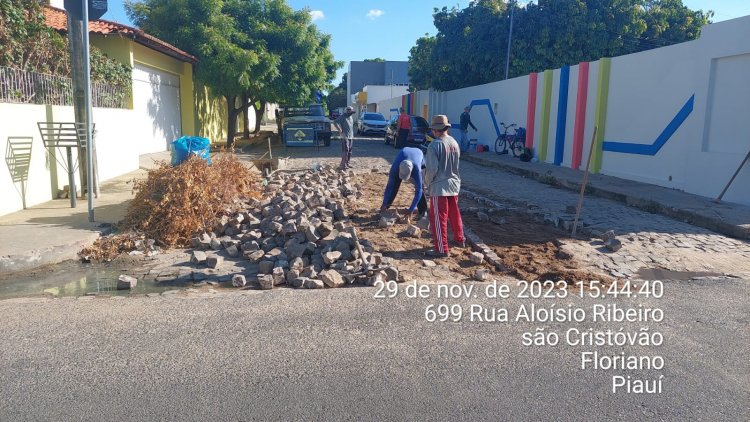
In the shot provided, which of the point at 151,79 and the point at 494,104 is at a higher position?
the point at 151,79

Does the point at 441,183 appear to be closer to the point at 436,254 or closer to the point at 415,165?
the point at 436,254

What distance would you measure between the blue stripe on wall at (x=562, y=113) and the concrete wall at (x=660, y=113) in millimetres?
30

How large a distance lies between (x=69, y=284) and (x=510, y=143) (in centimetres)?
1719

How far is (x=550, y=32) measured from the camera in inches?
1028

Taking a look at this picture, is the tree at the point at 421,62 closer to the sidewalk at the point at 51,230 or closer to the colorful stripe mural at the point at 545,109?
the colorful stripe mural at the point at 545,109

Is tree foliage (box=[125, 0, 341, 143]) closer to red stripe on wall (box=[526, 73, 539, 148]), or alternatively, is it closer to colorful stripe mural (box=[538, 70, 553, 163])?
red stripe on wall (box=[526, 73, 539, 148])

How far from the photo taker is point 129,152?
14258mm

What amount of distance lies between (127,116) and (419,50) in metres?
26.7

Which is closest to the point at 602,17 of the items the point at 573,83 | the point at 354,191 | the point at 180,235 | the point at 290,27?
the point at 573,83

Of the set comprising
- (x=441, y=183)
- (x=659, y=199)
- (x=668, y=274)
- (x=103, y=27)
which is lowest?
(x=668, y=274)

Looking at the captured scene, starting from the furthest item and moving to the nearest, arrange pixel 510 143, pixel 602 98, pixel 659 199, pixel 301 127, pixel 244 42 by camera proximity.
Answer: pixel 301 127, pixel 244 42, pixel 510 143, pixel 602 98, pixel 659 199

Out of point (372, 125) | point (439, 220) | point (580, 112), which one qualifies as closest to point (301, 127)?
point (580, 112)

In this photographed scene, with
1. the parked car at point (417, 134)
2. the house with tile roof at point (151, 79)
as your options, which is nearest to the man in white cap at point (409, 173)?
the house with tile roof at point (151, 79)

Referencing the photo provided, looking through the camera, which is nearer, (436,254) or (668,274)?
(668,274)
